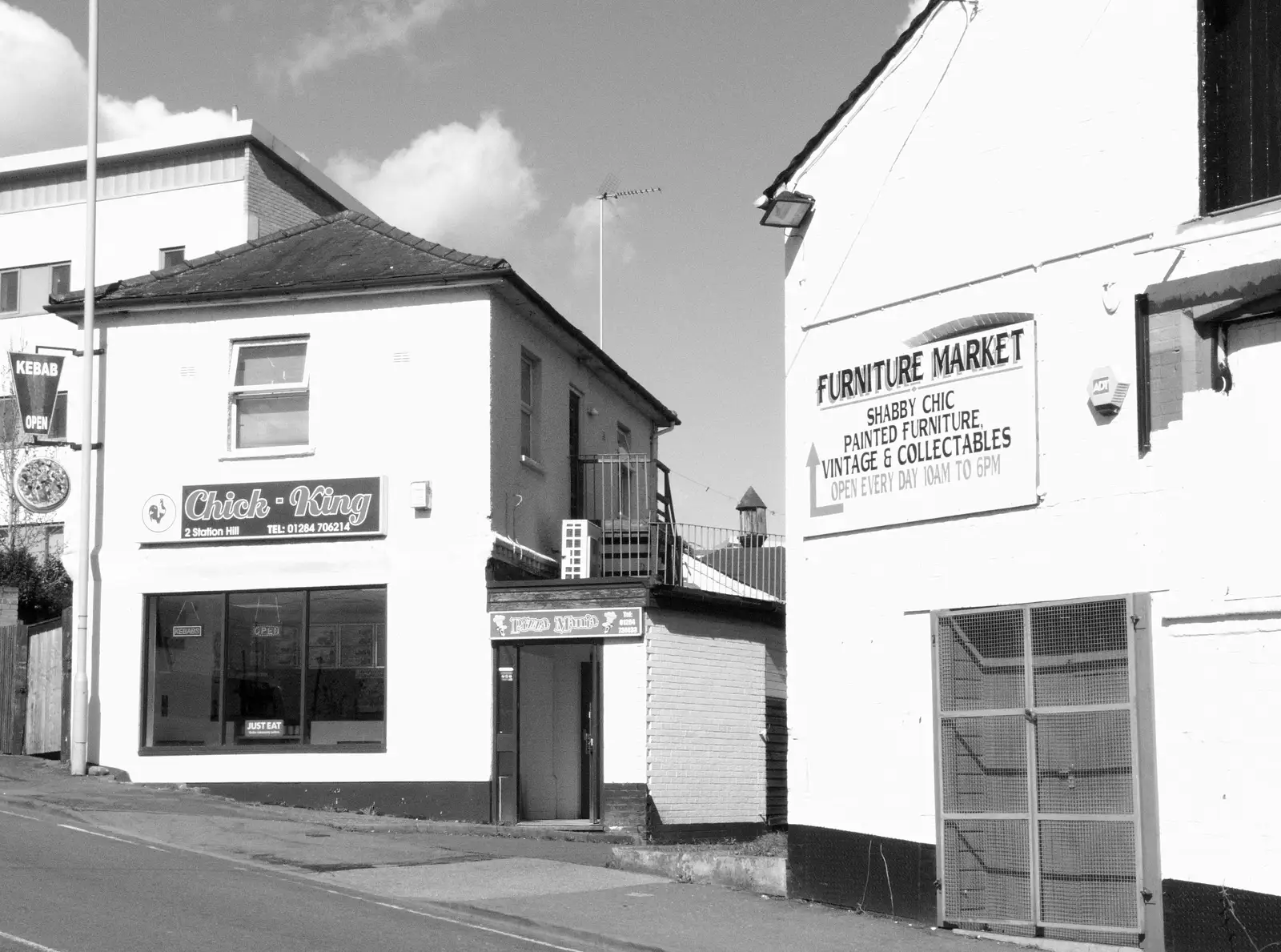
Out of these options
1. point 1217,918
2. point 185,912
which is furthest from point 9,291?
point 1217,918

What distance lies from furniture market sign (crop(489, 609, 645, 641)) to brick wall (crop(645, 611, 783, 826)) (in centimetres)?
28

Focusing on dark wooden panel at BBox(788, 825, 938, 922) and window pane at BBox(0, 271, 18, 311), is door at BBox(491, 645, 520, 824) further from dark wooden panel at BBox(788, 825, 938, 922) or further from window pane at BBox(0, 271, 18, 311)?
window pane at BBox(0, 271, 18, 311)

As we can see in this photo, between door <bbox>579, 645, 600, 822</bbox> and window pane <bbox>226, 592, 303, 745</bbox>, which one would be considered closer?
door <bbox>579, 645, 600, 822</bbox>

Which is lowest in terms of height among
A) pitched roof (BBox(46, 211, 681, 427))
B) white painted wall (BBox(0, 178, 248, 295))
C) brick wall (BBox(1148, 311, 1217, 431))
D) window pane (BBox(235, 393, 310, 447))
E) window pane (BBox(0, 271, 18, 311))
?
brick wall (BBox(1148, 311, 1217, 431))

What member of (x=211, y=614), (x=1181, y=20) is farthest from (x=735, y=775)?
(x=1181, y=20)

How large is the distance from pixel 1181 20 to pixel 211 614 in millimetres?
13578

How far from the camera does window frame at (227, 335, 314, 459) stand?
62.8 ft

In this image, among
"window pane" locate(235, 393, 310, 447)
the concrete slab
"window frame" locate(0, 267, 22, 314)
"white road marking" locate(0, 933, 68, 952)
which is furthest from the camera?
"window frame" locate(0, 267, 22, 314)

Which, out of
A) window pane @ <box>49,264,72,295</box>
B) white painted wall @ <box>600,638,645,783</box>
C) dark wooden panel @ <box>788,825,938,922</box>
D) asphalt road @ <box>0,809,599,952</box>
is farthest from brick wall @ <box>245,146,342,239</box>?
dark wooden panel @ <box>788,825,938,922</box>

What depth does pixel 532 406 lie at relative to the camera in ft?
68.6

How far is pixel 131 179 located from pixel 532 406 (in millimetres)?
22472

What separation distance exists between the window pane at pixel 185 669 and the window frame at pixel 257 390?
75.4 inches

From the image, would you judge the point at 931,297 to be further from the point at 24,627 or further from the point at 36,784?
the point at 24,627

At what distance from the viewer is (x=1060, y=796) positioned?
34.9 feet
